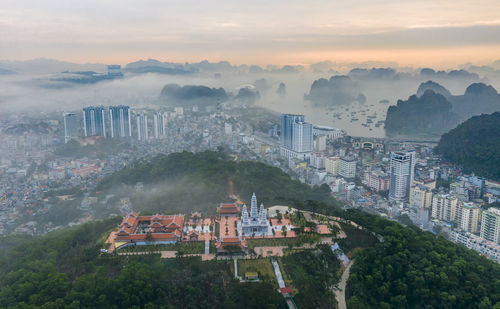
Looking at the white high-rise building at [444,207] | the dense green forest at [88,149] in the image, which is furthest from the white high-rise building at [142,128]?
the white high-rise building at [444,207]

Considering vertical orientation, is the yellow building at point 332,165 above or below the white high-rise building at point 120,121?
below

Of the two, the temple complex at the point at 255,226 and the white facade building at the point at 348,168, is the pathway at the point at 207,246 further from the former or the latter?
the white facade building at the point at 348,168

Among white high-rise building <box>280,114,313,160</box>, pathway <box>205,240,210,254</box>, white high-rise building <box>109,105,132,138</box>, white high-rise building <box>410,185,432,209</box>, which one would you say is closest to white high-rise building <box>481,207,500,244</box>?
white high-rise building <box>410,185,432,209</box>

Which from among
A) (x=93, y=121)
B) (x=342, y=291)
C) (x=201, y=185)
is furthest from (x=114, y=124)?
(x=342, y=291)

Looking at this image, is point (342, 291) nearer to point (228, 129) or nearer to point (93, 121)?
point (228, 129)

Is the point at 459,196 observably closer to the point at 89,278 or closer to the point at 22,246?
the point at 89,278

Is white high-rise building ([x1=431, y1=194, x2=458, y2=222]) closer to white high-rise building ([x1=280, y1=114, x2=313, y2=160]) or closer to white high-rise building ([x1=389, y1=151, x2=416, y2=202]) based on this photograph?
white high-rise building ([x1=389, y1=151, x2=416, y2=202])

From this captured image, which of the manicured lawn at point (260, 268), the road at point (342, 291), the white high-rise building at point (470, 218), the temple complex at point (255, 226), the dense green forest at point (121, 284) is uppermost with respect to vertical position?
the temple complex at point (255, 226)

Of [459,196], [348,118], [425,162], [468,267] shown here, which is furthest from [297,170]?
[348,118]
